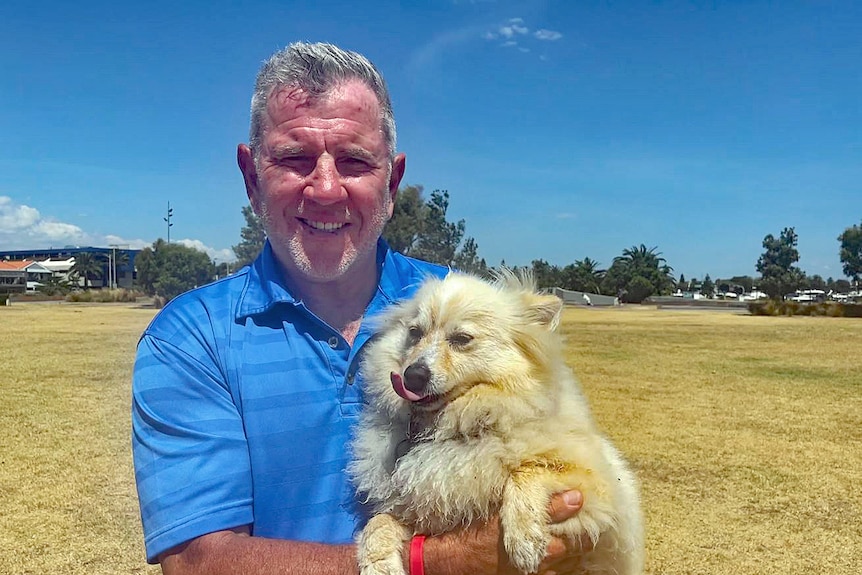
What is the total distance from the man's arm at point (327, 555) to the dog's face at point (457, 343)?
0.53 metres

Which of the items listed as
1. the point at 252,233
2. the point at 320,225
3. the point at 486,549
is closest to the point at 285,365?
the point at 320,225

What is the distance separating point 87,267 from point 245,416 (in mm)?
94190

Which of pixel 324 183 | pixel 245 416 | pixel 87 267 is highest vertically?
pixel 87 267

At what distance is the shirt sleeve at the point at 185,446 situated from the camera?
2.39 m

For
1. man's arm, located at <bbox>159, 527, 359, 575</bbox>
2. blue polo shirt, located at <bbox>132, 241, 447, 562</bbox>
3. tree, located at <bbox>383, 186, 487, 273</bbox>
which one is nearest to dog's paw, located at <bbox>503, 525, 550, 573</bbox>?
man's arm, located at <bbox>159, 527, 359, 575</bbox>

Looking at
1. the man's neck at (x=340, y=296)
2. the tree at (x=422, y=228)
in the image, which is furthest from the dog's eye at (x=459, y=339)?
the tree at (x=422, y=228)

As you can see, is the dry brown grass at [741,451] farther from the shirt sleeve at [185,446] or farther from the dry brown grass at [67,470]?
the shirt sleeve at [185,446]

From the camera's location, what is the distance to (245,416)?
2.61 meters

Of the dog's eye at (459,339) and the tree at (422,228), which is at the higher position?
the tree at (422,228)

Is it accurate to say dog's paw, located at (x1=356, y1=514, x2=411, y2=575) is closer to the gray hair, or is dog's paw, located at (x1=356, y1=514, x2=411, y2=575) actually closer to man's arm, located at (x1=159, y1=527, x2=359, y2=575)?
man's arm, located at (x1=159, y1=527, x2=359, y2=575)

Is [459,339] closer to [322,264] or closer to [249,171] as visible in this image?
[322,264]

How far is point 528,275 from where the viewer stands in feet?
11.5

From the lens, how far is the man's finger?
2518 mm

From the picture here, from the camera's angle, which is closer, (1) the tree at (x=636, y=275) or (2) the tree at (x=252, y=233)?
(2) the tree at (x=252, y=233)
